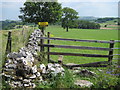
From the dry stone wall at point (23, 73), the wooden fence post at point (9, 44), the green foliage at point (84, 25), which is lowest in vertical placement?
the dry stone wall at point (23, 73)

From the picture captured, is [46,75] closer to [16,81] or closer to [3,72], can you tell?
[16,81]

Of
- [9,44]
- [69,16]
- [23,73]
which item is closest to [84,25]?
[69,16]

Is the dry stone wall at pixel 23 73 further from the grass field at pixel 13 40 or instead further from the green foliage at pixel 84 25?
the green foliage at pixel 84 25

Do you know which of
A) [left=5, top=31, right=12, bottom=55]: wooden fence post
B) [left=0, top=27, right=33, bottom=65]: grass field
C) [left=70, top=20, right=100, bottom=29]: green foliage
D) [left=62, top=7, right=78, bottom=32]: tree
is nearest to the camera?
[left=0, top=27, right=33, bottom=65]: grass field

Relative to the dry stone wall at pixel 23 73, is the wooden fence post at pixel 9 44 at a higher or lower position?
higher

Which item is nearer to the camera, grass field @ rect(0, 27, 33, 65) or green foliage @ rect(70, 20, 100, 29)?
grass field @ rect(0, 27, 33, 65)

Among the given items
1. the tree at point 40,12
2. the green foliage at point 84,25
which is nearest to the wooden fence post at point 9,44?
the tree at point 40,12

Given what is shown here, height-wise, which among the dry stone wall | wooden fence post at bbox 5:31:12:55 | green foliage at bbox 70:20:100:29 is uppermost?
green foliage at bbox 70:20:100:29

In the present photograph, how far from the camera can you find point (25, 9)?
120ft

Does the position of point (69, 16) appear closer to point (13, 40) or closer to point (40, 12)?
point (40, 12)

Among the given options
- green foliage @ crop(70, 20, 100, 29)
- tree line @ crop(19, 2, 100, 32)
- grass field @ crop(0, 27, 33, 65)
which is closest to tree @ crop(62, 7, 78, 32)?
green foliage @ crop(70, 20, 100, 29)

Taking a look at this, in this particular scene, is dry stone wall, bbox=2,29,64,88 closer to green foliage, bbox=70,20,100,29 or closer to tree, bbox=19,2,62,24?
tree, bbox=19,2,62,24

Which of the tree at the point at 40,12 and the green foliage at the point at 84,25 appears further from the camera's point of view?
A: the green foliage at the point at 84,25

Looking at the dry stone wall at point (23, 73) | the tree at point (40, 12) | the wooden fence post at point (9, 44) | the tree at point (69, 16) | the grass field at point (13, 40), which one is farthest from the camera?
the tree at point (69, 16)
